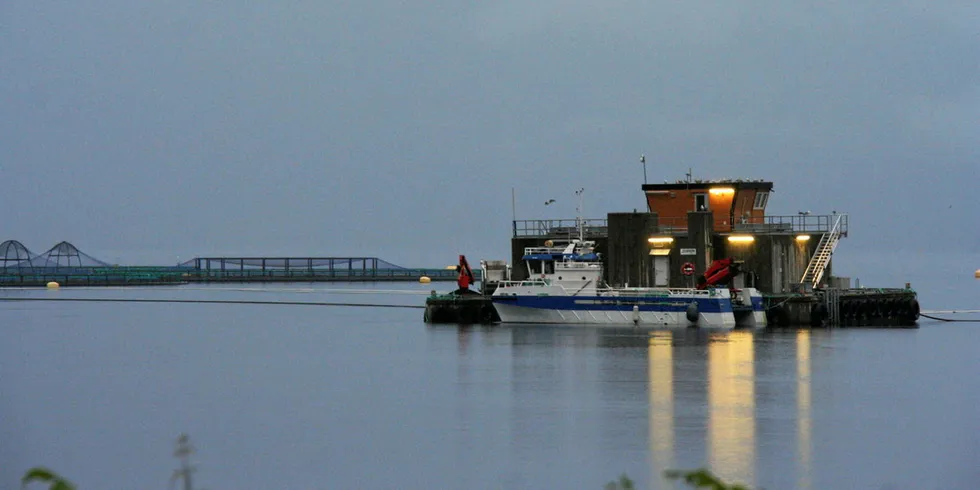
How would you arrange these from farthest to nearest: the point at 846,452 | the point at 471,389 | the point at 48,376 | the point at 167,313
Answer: the point at 167,313 < the point at 48,376 < the point at 471,389 < the point at 846,452

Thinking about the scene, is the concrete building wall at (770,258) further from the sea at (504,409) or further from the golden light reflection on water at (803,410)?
the golden light reflection on water at (803,410)

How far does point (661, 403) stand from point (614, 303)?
23.7m

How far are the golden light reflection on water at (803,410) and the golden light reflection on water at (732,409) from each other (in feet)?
3.16

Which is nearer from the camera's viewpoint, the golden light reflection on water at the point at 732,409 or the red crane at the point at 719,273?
the golden light reflection on water at the point at 732,409

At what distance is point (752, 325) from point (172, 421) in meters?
32.6

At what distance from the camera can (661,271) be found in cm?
6153

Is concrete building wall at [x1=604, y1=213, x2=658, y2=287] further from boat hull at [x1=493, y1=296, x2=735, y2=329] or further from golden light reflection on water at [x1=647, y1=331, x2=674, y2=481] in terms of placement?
golden light reflection on water at [x1=647, y1=331, x2=674, y2=481]

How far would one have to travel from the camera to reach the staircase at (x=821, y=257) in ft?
203

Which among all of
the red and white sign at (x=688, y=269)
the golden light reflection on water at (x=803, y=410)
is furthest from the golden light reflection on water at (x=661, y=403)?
the red and white sign at (x=688, y=269)

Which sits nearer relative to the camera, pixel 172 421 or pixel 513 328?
pixel 172 421

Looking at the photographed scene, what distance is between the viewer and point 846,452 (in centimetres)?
2789

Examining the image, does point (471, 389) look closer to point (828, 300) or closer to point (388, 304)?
point (828, 300)

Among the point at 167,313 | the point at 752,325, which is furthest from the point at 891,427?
the point at 167,313

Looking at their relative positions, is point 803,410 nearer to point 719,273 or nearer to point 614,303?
point 719,273
